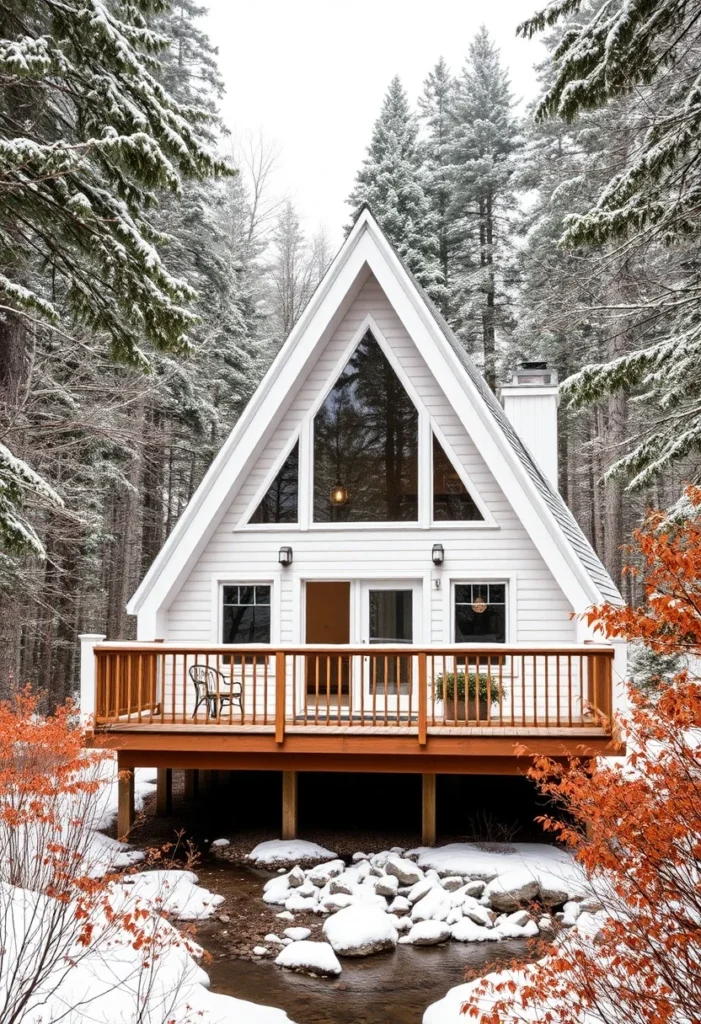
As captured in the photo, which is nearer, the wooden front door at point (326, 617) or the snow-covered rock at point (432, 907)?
the snow-covered rock at point (432, 907)

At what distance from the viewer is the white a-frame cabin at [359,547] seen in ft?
35.8

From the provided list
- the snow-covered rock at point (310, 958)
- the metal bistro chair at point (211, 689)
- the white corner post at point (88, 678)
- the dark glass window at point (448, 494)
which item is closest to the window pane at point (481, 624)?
the dark glass window at point (448, 494)

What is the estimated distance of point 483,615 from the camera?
11.7m

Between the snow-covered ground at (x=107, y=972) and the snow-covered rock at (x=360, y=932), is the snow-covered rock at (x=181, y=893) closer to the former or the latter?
the snow-covered ground at (x=107, y=972)

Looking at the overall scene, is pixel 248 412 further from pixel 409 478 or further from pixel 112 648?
pixel 112 648

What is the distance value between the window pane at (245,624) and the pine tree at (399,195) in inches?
666

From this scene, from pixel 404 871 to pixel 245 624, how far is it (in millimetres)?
4247

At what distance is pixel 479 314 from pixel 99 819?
20.7 metres

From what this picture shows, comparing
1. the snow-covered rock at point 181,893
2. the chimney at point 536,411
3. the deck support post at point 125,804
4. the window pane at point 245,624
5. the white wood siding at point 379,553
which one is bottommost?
the snow-covered rock at point 181,893

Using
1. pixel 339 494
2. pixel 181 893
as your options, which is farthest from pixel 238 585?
pixel 181 893

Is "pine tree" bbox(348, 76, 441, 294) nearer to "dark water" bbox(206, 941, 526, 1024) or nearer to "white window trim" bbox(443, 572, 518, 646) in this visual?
"white window trim" bbox(443, 572, 518, 646)

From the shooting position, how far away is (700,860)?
13.8 feet

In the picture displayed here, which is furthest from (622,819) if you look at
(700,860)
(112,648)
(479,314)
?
(479,314)

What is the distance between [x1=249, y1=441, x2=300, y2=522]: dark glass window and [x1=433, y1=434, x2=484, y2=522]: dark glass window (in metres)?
1.94
